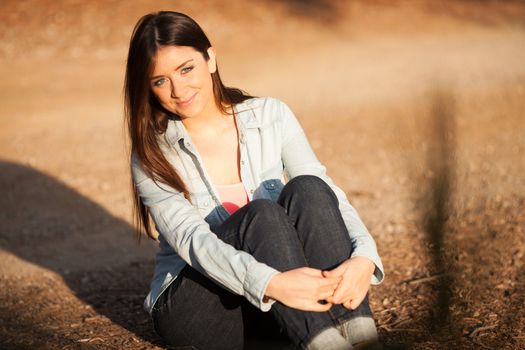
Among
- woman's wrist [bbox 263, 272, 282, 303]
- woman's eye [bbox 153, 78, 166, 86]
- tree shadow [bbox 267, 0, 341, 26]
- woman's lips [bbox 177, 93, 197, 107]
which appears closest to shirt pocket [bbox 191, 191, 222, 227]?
woman's lips [bbox 177, 93, 197, 107]

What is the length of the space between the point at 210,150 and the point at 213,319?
2.46ft

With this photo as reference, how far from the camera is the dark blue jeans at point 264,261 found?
2.60 m

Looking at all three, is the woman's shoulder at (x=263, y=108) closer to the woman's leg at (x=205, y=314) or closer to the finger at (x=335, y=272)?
the woman's leg at (x=205, y=314)

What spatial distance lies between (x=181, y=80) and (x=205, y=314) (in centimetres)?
93

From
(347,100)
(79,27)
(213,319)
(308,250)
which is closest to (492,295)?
(308,250)

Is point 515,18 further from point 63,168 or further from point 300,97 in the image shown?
point 63,168

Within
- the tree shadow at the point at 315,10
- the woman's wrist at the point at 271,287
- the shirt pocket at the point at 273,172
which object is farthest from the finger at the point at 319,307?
the tree shadow at the point at 315,10

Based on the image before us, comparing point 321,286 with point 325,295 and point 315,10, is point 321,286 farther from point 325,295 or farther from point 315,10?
point 315,10

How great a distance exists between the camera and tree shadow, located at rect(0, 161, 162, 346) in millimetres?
3861

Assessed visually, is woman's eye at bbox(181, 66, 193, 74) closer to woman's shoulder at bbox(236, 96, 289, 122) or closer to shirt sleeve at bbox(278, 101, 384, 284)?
woman's shoulder at bbox(236, 96, 289, 122)

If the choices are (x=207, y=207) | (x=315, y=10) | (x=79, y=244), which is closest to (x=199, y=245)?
(x=207, y=207)

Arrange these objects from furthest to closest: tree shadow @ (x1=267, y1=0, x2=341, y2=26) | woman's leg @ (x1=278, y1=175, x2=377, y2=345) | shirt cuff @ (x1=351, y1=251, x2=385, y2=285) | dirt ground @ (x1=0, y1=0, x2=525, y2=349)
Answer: tree shadow @ (x1=267, y1=0, x2=341, y2=26), shirt cuff @ (x1=351, y1=251, x2=385, y2=285), woman's leg @ (x1=278, y1=175, x2=377, y2=345), dirt ground @ (x1=0, y1=0, x2=525, y2=349)

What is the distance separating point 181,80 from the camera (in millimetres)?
2977

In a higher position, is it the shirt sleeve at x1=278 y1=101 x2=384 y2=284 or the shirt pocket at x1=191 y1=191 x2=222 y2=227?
the shirt sleeve at x1=278 y1=101 x2=384 y2=284
